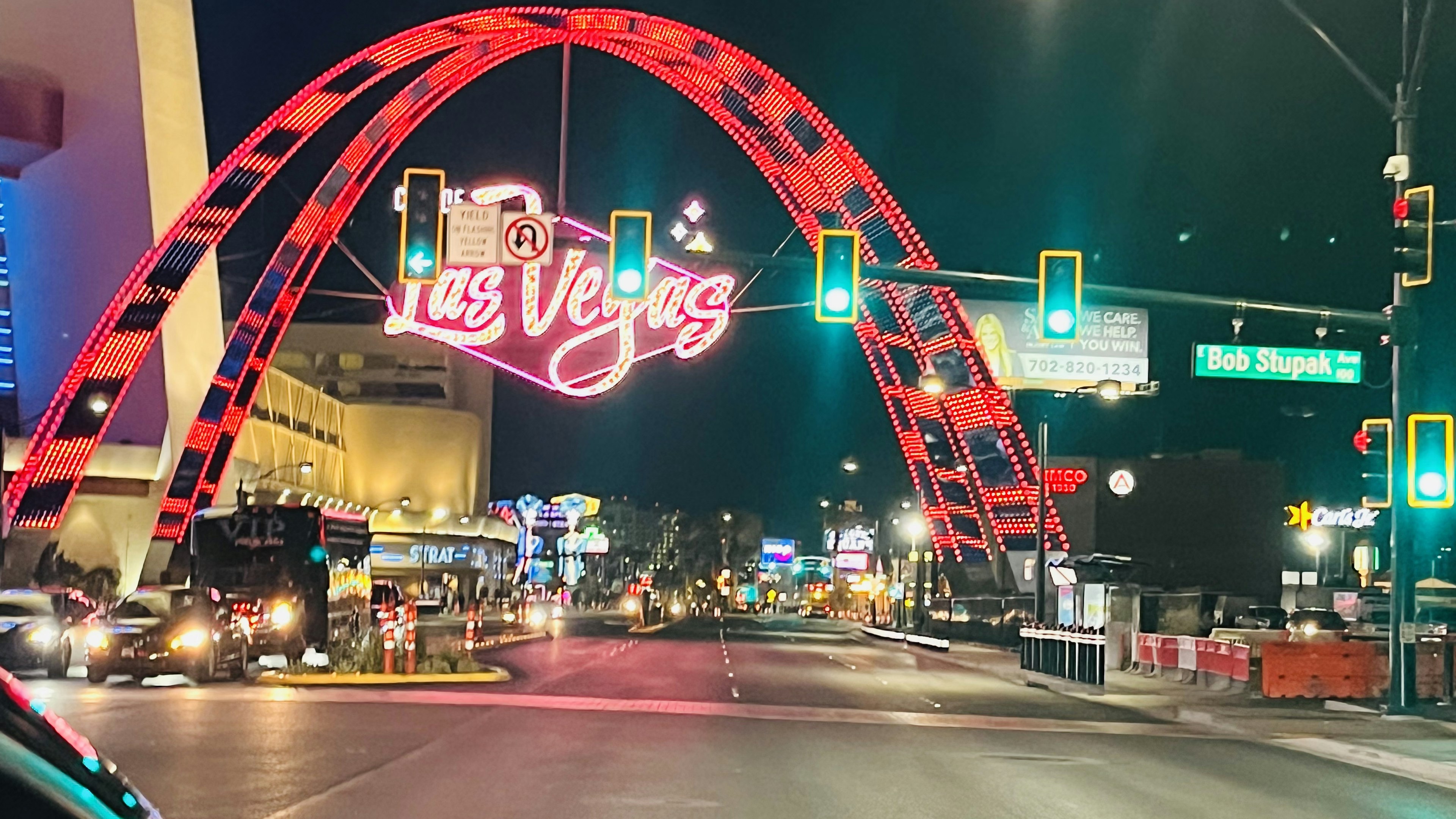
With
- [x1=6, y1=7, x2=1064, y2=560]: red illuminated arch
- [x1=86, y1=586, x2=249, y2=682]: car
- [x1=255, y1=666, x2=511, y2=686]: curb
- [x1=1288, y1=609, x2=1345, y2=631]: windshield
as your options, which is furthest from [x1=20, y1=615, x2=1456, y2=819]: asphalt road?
[x1=6, y1=7, x2=1064, y2=560]: red illuminated arch

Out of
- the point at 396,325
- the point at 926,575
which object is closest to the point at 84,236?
the point at 396,325

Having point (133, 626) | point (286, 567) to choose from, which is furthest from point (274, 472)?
point (133, 626)

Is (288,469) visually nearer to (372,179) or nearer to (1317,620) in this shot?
(372,179)

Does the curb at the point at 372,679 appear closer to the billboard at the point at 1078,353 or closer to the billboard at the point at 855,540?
the billboard at the point at 1078,353

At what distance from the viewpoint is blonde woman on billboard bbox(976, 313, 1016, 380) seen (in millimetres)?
49062

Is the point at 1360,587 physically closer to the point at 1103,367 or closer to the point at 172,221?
the point at 1103,367

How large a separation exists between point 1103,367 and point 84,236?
33633 mm

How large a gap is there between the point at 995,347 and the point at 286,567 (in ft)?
78.6

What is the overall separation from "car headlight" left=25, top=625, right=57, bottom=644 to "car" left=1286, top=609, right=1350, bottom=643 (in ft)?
82.4

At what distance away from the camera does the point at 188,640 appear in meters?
26.1

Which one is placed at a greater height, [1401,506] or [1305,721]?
[1401,506]

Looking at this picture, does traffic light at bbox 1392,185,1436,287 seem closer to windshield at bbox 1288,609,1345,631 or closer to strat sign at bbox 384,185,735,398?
windshield at bbox 1288,609,1345,631

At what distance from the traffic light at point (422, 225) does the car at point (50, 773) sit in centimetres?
1679

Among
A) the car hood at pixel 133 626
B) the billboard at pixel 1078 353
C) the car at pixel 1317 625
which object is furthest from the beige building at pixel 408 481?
the car hood at pixel 133 626
